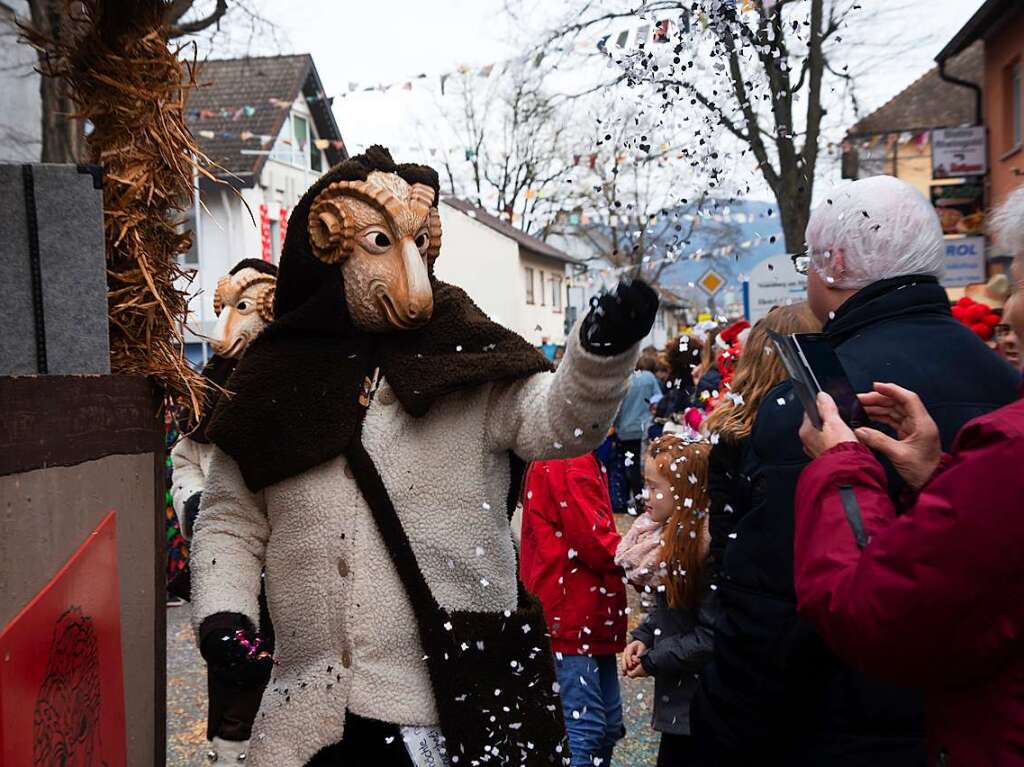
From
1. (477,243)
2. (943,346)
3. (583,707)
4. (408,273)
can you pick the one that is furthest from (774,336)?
(477,243)

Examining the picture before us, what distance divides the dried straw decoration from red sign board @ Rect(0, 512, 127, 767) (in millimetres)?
512

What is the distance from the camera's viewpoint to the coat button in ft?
9.68

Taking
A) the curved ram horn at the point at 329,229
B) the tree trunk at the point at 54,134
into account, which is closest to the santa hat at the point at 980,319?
the curved ram horn at the point at 329,229

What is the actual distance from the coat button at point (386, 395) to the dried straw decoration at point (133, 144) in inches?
17.6

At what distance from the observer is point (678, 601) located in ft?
12.9

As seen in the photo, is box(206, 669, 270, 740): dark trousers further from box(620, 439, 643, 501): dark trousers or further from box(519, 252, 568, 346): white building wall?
box(519, 252, 568, 346): white building wall

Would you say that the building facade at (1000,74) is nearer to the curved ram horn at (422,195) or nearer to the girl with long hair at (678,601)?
the girl with long hair at (678,601)

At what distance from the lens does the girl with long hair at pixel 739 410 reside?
3.48 m

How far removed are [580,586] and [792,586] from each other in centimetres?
Result: 226

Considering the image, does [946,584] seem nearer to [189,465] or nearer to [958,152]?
[189,465]

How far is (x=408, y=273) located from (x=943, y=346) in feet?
4.12

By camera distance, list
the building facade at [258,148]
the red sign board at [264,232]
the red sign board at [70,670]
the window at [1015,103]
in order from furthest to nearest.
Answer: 1. the building facade at [258,148]
2. the red sign board at [264,232]
3. the window at [1015,103]
4. the red sign board at [70,670]

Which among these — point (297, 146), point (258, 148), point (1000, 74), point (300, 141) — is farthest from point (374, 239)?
point (300, 141)

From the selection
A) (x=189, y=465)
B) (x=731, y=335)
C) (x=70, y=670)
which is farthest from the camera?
(x=731, y=335)
